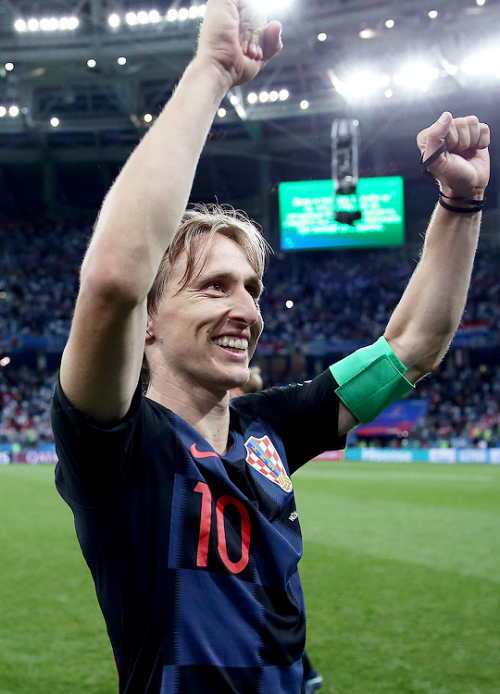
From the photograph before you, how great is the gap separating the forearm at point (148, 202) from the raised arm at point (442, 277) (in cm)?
88

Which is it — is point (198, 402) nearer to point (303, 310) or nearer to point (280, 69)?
point (280, 69)

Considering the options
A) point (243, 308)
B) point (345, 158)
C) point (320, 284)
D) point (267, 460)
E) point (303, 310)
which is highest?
point (345, 158)

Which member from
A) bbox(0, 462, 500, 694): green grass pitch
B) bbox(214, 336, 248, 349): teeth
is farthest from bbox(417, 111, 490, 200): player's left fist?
bbox(0, 462, 500, 694): green grass pitch

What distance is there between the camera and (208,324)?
1.61m

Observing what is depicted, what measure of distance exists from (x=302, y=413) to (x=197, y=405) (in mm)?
471

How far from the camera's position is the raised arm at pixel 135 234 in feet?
3.70

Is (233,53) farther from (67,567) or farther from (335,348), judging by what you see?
(335,348)

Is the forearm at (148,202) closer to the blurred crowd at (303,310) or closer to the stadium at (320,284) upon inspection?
the stadium at (320,284)

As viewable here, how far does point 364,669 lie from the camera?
15.1ft

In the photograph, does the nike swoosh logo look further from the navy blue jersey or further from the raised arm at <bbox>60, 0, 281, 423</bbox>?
the raised arm at <bbox>60, 0, 281, 423</bbox>

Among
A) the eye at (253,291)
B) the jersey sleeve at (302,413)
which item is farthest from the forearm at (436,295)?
the eye at (253,291)

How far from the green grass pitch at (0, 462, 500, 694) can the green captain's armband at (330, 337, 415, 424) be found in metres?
2.98

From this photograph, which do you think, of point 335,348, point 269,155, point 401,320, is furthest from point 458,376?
point 401,320

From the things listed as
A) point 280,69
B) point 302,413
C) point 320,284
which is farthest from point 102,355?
point 320,284
